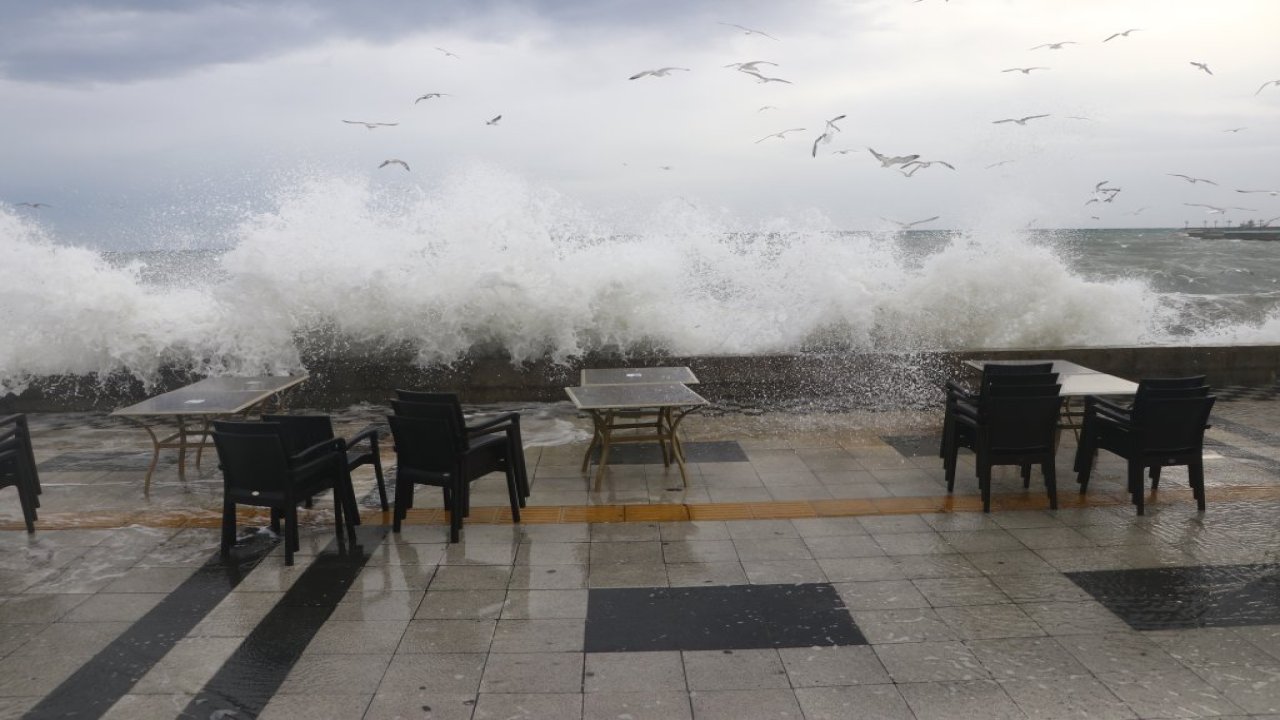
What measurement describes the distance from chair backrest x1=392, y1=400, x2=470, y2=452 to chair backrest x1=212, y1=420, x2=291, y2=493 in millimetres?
688

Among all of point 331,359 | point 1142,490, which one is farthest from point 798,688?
point 331,359

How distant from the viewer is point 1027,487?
19.1 feet

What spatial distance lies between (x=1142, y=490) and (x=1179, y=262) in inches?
1684

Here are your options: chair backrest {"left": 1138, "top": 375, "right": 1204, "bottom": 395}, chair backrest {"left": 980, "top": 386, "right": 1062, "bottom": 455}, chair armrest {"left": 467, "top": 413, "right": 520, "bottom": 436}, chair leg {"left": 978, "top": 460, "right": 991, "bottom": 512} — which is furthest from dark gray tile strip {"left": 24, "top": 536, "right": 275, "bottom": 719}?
chair backrest {"left": 1138, "top": 375, "right": 1204, "bottom": 395}

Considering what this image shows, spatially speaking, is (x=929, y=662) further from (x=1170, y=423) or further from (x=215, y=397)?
(x=215, y=397)

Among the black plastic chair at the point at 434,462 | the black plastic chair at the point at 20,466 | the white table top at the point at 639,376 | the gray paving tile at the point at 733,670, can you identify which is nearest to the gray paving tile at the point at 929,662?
the gray paving tile at the point at 733,670

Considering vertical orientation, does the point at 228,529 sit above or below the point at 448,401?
below

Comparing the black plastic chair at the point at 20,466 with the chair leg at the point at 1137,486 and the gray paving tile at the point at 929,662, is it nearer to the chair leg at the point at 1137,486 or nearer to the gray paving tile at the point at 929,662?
the gray paving tile at the point at 929,662

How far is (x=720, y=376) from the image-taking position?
31.0ft

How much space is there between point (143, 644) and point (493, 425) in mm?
2290

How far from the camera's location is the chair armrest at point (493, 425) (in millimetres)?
5211

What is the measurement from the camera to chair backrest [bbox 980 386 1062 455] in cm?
523

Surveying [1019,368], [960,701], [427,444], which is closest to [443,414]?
[427,444]

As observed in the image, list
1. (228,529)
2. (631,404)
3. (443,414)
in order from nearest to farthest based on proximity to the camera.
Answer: (228,529)
(443,414)
(631,404)
